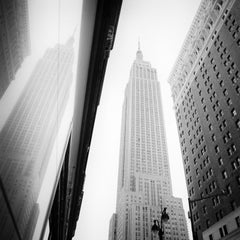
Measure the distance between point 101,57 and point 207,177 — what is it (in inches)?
1793

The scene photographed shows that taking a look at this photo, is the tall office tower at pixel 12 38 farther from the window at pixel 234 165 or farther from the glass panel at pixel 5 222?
the window at pixel 234 165

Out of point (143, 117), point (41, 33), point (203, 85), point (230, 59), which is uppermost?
point (143, 117)

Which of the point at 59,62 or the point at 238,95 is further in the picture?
the point at 238,95

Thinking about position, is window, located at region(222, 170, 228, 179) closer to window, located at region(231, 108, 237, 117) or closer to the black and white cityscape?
the black and white cityscape

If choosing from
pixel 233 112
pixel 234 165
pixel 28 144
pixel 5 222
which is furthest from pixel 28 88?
pixel 233 112

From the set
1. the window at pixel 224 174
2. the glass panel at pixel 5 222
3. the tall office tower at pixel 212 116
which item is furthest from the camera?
the window at pixel 224 174

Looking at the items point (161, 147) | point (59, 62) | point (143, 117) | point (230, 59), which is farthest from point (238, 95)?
point (143, 117)

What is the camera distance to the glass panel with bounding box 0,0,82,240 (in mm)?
2115

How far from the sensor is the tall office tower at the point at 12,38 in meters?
1.93

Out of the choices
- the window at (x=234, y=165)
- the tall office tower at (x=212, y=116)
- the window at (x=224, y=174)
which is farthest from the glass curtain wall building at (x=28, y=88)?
the window at (x=224, y=174)

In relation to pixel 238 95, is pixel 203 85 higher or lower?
higher

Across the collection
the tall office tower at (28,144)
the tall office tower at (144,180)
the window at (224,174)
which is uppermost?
the tall office tower at (144,180)

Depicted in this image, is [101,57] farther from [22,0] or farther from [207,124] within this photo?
[207,124]

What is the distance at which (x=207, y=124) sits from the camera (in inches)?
1997
